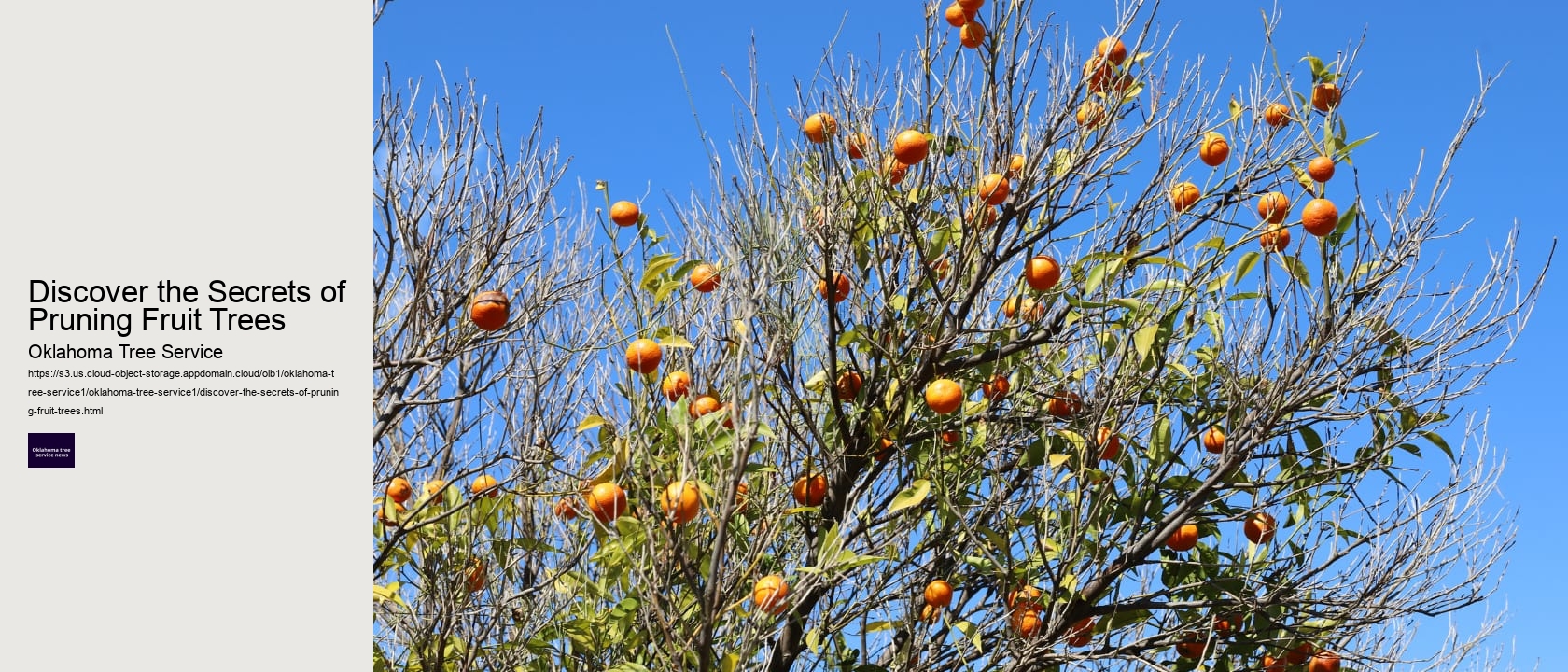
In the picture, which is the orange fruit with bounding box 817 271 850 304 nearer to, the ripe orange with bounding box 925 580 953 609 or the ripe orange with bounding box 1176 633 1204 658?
the ripe orange with bounding box 925 580 953 609

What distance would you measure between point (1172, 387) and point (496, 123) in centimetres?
228

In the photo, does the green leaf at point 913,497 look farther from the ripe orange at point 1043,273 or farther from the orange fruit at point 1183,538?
the orange fruit at point 1183,538

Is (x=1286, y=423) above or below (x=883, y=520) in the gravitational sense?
above

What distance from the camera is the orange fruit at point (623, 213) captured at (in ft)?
11.6

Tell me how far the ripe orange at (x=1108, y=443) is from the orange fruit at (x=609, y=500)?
53.1 inches

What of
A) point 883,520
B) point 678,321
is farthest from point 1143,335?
point 678,321

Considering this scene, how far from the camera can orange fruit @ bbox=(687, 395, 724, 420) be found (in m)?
2.80

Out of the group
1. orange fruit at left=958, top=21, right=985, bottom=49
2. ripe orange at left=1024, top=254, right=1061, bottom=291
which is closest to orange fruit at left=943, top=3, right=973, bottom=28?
orange fruit at left=958, top=21, right=985, bottom=49

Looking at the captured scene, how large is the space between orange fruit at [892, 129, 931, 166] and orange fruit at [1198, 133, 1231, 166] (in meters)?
1.02

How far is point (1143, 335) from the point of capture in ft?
10.8

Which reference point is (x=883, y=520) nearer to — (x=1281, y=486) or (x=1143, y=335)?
(x=1143, y=335)
